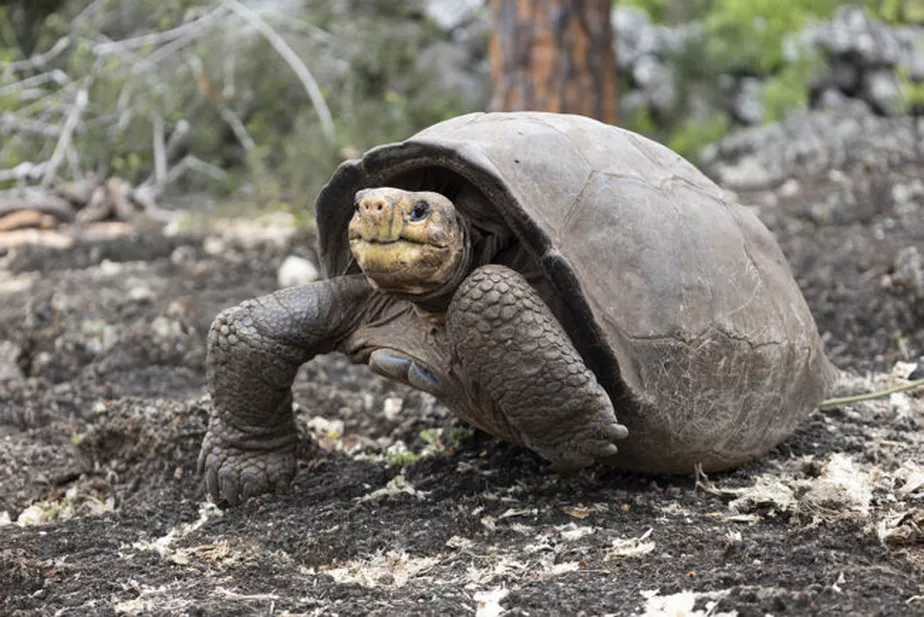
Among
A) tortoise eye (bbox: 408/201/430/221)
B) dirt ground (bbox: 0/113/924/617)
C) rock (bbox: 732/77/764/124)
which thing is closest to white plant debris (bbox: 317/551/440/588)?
dirt ground (bbox: 0/113/924/617)

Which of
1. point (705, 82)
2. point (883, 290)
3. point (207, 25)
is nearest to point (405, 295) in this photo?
point (883, 290)

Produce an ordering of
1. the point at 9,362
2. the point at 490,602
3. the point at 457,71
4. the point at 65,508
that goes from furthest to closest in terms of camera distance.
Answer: the point at 457,71, the point at 9,362, the point at 65,508, the point at 490,602

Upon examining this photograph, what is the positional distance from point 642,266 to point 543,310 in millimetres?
323

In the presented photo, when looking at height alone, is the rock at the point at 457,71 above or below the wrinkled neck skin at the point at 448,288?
above

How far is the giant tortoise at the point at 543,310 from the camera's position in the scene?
2.44 metres

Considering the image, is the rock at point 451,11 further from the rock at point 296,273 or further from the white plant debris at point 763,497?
the white plant debris at point 763,497

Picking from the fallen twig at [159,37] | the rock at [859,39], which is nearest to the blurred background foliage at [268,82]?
the fallen twig at [159,37]

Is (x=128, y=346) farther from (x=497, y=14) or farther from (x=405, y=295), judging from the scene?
(x=497, y=14)

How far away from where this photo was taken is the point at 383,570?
7.78ft

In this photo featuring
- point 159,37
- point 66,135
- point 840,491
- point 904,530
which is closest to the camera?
point 904,530

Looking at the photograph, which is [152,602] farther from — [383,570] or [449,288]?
[449,288]

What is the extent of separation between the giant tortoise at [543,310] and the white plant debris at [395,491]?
30 centimetres

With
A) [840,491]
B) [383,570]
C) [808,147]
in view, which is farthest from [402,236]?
[808,147]

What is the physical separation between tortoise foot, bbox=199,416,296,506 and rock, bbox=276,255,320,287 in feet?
8.43
